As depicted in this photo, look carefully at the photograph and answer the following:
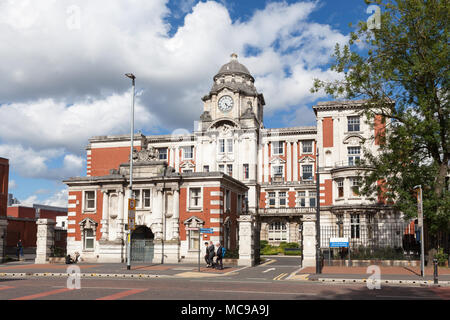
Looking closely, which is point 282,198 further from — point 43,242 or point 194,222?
point 43,242

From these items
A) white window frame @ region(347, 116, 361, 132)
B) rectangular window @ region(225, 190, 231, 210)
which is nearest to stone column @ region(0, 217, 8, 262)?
rectangular window @ region(225, 190, 231, 210)

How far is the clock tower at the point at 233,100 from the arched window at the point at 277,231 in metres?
14.5

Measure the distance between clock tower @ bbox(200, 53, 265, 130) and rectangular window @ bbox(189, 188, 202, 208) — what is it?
2978 cm

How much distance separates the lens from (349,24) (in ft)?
95.7

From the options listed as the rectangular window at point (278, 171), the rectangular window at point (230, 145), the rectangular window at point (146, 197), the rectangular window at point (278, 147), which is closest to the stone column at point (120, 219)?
the rectangular window at point (146, 197)

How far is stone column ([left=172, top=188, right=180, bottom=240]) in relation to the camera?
3668 centimetres

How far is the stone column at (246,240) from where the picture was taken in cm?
3275

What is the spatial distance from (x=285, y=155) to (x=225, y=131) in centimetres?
963

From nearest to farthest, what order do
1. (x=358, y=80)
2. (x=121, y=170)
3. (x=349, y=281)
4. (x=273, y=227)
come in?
(x=349, y=281), (x=358, y=80), (x=121, y=170), (x=273, y=227)

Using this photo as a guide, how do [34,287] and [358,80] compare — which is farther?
[358,80]

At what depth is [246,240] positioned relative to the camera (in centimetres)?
3294

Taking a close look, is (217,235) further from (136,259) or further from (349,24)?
(349,24)

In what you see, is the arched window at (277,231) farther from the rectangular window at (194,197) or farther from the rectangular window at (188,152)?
the rectangular window at (194,197)

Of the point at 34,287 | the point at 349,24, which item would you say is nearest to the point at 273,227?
the point at 349,24
